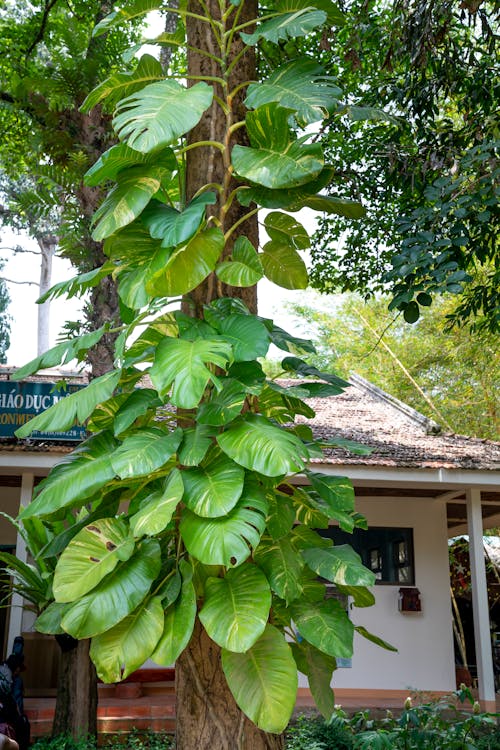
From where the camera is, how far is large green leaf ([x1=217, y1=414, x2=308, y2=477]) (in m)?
2.04

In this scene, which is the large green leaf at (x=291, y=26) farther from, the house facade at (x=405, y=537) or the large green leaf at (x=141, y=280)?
the house facade at (x=405, y=537)

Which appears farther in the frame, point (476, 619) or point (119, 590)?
point (476, 619)

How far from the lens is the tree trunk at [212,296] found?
2.27 metres

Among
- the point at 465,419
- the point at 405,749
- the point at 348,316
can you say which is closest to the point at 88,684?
the point at 405,749

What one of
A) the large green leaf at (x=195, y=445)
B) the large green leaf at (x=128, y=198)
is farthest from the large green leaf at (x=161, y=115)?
the large green leaf at (x=195, y=445)

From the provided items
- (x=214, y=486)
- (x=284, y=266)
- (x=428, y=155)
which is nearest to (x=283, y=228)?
(x=284, y=266)

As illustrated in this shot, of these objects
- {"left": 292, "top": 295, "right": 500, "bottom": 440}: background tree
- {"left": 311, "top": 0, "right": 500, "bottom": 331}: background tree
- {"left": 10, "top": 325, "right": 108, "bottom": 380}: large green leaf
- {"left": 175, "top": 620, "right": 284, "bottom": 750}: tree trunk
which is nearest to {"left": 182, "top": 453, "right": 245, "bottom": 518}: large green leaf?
{"left": 175, "top": 620, "right": 284, "bottom": 750}: tree trunk

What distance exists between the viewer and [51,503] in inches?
88.7

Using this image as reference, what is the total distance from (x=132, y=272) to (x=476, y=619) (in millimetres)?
6870

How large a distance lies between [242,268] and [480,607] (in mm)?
6733

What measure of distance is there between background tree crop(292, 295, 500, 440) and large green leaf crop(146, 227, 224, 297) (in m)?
12.2

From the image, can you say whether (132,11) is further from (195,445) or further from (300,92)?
(195,445)

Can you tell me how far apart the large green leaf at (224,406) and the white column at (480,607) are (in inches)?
254

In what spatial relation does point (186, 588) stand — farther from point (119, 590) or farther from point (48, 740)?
point (48, 740)
